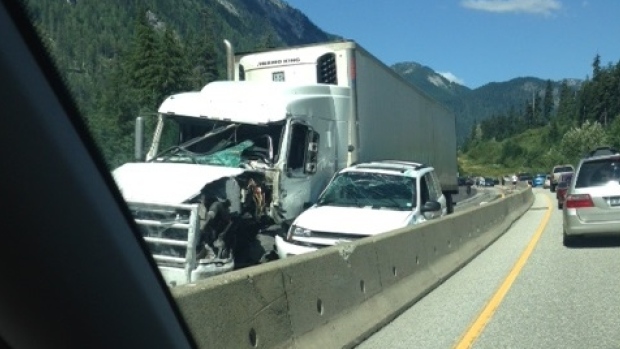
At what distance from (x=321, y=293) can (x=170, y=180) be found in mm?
4034

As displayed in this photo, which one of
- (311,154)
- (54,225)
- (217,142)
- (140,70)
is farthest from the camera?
(140,70)

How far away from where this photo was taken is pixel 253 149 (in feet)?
42.0

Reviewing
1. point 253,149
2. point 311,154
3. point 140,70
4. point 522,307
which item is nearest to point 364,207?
point 311,154

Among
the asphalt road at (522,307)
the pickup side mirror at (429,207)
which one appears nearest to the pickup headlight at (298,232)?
the asphalt road at (522,307)

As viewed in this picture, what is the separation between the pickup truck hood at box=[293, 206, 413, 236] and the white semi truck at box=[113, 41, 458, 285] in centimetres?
62

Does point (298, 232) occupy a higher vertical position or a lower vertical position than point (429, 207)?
lower

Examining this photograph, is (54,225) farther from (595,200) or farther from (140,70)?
(595,200)

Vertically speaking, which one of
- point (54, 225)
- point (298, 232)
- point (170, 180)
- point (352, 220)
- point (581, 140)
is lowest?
point (581, 140)

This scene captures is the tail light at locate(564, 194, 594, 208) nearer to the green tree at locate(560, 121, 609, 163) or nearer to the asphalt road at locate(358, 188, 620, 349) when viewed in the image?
the asphalt road at locate(358, 188, 620, 349)

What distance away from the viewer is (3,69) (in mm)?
2471

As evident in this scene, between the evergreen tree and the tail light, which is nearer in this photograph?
the evergreen tree

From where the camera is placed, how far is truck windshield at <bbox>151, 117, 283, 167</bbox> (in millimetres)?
12467

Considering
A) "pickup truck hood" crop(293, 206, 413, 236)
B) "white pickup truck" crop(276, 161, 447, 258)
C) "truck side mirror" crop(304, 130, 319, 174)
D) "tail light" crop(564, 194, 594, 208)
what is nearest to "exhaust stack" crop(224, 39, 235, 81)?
"truck side mirror" crop(304, 130, 319, 174)

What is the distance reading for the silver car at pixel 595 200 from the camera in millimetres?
15820
